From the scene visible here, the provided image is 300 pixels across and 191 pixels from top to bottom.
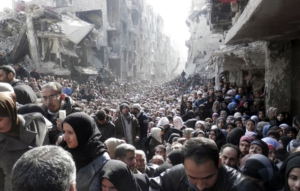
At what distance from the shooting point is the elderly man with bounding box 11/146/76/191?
Answer: 1.16 metres

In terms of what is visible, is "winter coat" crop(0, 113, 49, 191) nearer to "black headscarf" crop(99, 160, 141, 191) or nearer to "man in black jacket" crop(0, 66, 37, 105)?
"black headscarf" crop(99, 160, 141, 191)

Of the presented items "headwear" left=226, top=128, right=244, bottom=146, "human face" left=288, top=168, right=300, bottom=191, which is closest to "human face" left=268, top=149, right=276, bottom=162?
"headwear" left=226, top=128, right=244, bottom=146

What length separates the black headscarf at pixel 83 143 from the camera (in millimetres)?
2242

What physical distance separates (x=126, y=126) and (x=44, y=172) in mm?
4520

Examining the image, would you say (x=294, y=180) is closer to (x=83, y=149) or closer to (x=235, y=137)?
(x=83, y=149)

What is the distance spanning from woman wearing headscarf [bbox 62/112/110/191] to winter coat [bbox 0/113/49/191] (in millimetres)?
292

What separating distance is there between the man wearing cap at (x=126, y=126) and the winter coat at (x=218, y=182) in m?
3.24

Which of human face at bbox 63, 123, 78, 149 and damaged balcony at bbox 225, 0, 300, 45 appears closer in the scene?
human face at bbox 63, 123, 78, 149

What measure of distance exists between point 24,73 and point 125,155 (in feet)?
44.1

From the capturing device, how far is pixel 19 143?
2.23 meters

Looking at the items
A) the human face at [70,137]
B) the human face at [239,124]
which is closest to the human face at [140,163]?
the human face at [70,137]

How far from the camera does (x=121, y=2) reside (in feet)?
122

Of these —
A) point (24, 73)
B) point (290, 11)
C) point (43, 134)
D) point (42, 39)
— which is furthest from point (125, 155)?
point (42, 39)

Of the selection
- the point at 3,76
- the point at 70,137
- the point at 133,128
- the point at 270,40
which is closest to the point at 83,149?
the point at 70,137
